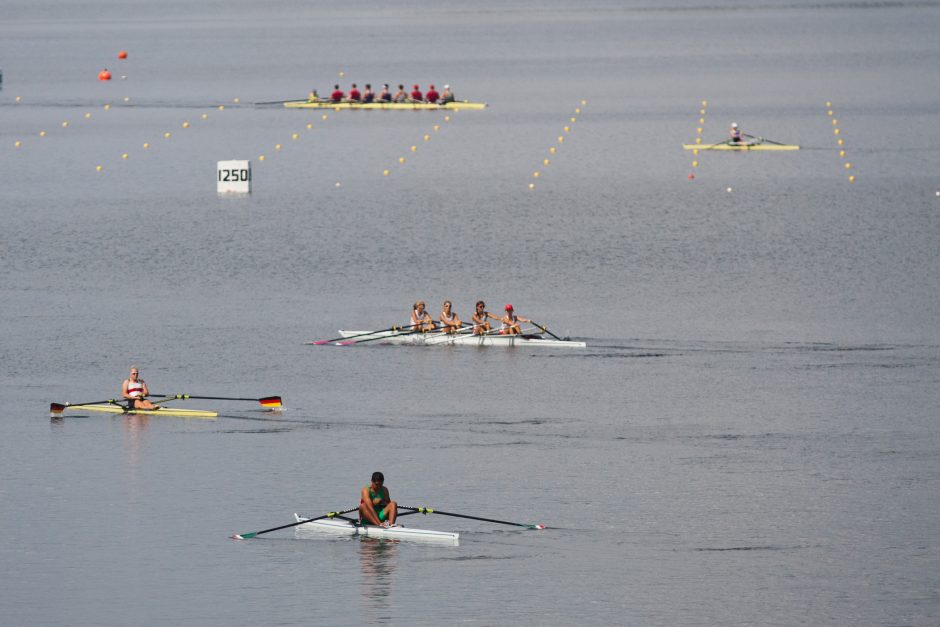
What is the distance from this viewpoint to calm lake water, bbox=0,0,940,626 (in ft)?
82.6

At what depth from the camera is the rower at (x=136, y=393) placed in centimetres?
3397

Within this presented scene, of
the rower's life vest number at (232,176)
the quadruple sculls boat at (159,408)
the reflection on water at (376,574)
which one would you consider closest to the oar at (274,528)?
the reflection on water at (376,574)

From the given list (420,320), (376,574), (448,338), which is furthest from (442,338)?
(376,574)

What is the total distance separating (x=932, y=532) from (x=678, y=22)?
158 metres

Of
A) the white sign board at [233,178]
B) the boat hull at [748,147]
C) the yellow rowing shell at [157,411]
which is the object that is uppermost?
the boat hull at [748,147]

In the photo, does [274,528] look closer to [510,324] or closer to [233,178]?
[510,324]

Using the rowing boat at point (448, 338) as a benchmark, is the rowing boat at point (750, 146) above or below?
above

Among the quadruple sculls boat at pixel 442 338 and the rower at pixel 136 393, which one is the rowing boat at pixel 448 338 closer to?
the quadruple sculls boat at pixel 442 338

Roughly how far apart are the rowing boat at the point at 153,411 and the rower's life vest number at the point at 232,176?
34.6 m

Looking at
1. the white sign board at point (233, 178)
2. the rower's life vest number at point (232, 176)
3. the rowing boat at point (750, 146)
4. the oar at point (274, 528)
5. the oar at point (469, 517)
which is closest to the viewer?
the oar at point (469, 517)

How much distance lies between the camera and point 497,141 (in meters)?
83.1

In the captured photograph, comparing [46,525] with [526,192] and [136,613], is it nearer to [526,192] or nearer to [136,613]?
[136,613]

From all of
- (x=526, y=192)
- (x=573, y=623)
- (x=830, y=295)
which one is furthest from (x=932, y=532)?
(x=526, y=192)

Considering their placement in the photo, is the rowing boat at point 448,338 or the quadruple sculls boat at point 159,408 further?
the rowing boat at point 448,338
